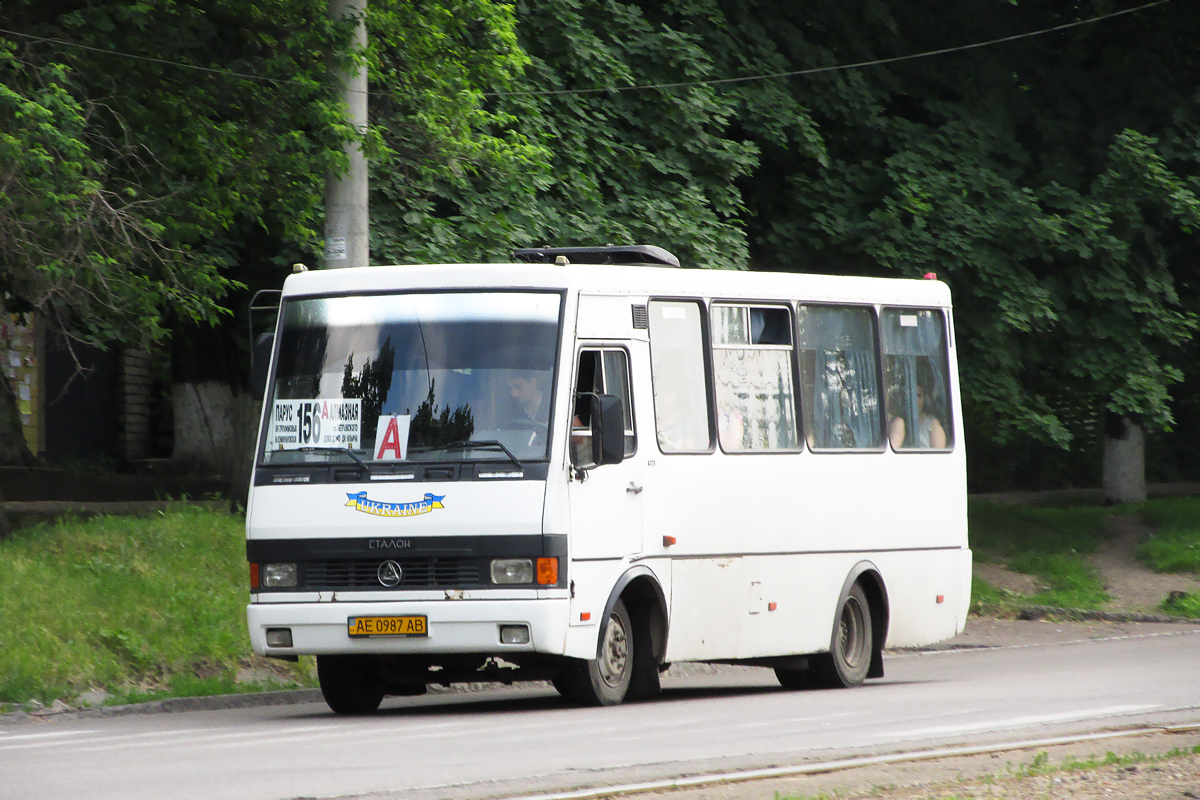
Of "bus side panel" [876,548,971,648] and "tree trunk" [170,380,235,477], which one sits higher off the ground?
"tree trunk" [170,380,235,477]

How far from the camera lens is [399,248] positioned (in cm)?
1867

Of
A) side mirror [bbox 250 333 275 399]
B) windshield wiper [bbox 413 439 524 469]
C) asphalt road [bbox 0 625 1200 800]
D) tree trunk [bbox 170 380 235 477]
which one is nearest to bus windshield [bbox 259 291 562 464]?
windshield wiper [bbox 413 439 524 469]

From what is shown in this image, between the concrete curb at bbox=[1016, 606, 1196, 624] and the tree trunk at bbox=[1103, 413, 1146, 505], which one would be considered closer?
the concrete curb at bbox=[1016, 606, 1196, 624]

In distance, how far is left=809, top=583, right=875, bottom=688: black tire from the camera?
1477 cm

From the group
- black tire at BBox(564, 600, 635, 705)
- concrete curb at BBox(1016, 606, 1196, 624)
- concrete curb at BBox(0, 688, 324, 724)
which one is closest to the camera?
black tire at BBox(564, 600, 635, 705)

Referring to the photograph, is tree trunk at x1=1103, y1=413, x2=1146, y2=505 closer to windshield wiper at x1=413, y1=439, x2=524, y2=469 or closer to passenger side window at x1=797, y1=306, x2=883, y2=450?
passenger side window at x1=797, y1=306, x2=883, y2=450

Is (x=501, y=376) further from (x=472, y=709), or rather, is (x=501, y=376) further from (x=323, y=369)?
Answer: (x=472, y=709)

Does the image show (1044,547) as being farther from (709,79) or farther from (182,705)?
(182,705)

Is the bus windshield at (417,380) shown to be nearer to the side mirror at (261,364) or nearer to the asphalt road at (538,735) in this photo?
the side mirror at (261,364)

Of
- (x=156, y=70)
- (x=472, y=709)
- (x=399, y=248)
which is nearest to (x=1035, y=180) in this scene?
(x=399, y=248)

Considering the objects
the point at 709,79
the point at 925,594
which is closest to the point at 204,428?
the point at 709,79

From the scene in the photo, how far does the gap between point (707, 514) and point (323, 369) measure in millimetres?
2887

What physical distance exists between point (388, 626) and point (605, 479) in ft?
5.56

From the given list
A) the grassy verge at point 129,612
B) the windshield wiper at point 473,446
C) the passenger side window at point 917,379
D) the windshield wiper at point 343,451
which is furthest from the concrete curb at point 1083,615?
the windshield wiper at point 343,451
